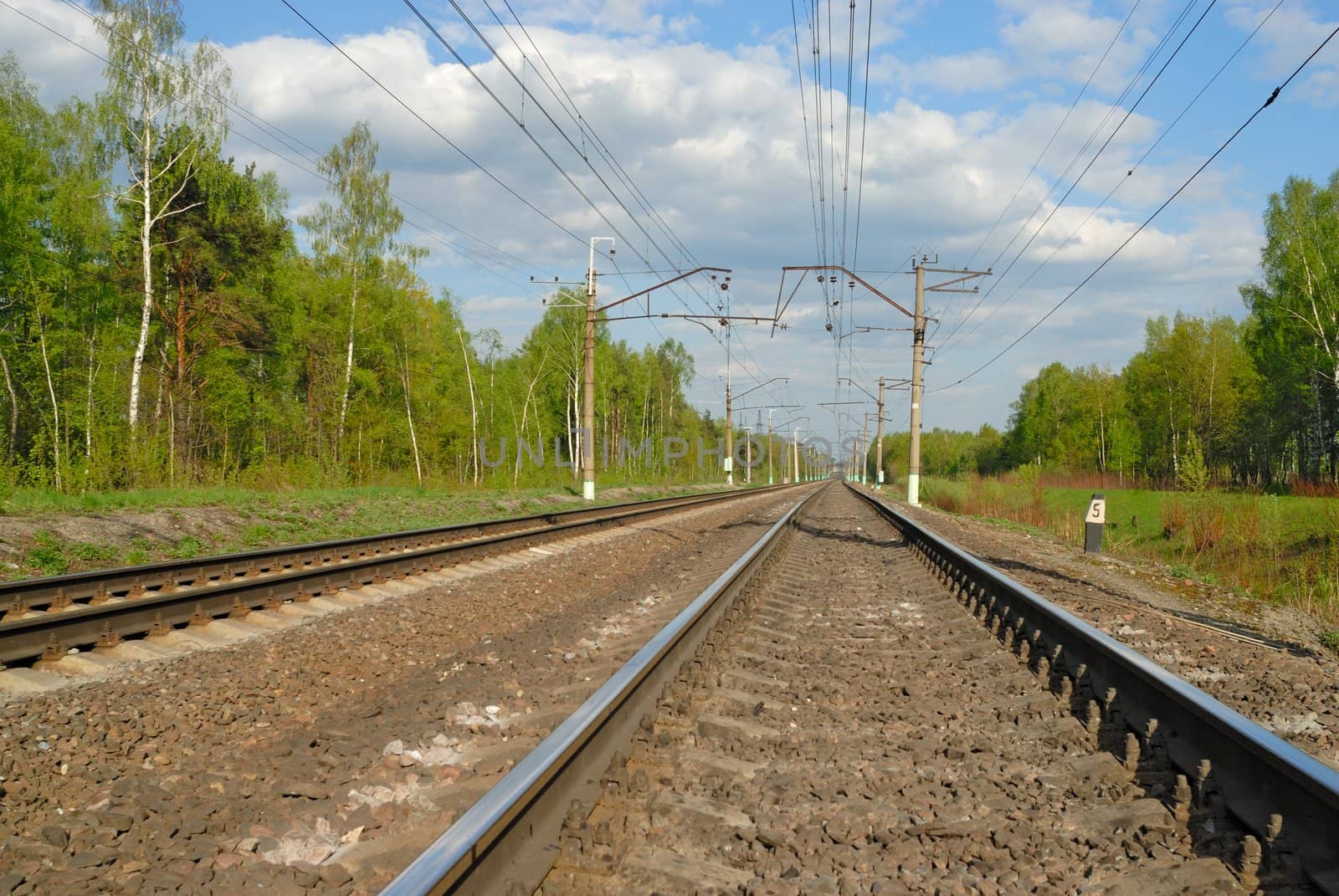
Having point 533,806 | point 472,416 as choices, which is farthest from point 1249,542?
point 472,416

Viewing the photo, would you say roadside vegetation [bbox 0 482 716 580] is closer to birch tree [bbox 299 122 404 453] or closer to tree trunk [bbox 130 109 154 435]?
tree trunk [bbox 130 109 154 435]

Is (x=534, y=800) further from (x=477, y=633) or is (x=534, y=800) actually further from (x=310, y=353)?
(x=310, y=353)

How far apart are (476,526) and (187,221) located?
1955 centimetres

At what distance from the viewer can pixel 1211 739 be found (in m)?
3.33

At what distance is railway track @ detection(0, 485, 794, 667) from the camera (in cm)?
591

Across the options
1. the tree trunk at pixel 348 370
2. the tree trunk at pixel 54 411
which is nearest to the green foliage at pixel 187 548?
the tree trunk at pixel 54 411

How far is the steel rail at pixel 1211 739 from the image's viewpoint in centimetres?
261

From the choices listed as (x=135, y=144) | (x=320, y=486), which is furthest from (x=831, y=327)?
(x=135, y=144)

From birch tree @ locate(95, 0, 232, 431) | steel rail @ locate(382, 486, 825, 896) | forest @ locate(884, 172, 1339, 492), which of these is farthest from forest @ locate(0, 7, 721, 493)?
forest @ locate(884, 172, 1339, 492)

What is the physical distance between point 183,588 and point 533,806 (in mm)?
7034

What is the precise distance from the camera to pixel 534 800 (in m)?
2.60

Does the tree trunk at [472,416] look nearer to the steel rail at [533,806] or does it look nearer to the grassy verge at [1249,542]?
the grassy verge at [1249,542]

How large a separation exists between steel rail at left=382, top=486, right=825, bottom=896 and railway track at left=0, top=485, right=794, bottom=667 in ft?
13.6

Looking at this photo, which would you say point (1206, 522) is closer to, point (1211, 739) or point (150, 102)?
point (1211, 739)
